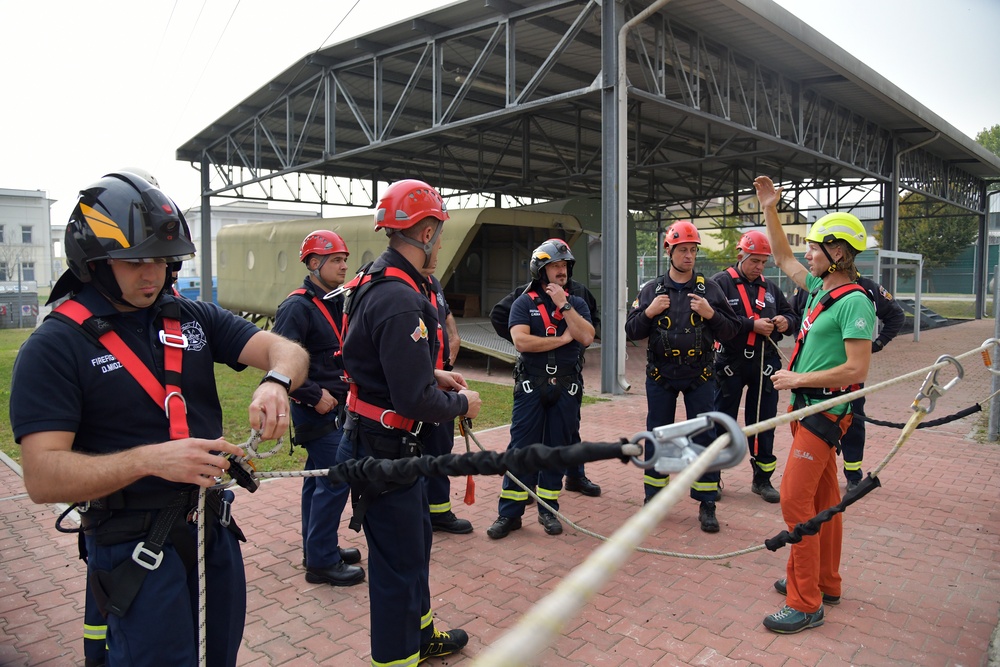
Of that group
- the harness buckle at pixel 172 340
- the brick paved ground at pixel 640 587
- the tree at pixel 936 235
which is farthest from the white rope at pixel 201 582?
the tree at pixel 936 235

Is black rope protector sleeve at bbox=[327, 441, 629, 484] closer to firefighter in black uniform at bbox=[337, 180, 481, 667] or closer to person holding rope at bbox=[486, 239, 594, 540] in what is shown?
firefighter in black uniform at bbox=[337, 180, 481, 667]

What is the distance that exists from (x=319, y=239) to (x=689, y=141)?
1964cm

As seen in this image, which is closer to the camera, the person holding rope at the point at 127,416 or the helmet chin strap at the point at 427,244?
the person holding rope at the point at 127,416

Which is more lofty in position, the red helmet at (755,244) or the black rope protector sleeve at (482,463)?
the red helmet at (755,244)

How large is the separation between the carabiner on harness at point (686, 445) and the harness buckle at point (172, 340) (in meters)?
1.38

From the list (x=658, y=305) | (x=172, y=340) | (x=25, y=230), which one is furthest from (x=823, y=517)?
(x=25, y=230)

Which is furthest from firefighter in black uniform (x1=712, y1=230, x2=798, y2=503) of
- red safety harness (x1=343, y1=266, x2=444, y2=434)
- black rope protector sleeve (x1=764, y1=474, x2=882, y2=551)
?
red safety harness (x1=343, y1=266, x2=444, y2=434)

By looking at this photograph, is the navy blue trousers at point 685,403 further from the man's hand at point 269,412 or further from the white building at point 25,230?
the white building at point 25,230

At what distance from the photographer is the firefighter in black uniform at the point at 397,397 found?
2592 millimetres

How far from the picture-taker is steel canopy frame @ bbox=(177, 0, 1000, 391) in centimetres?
1162

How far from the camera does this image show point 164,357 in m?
2.00

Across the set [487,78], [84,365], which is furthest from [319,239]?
[487,78]

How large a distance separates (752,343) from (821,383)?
2586 millimetres

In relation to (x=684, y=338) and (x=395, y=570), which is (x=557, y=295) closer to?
(x=684, y=338)
